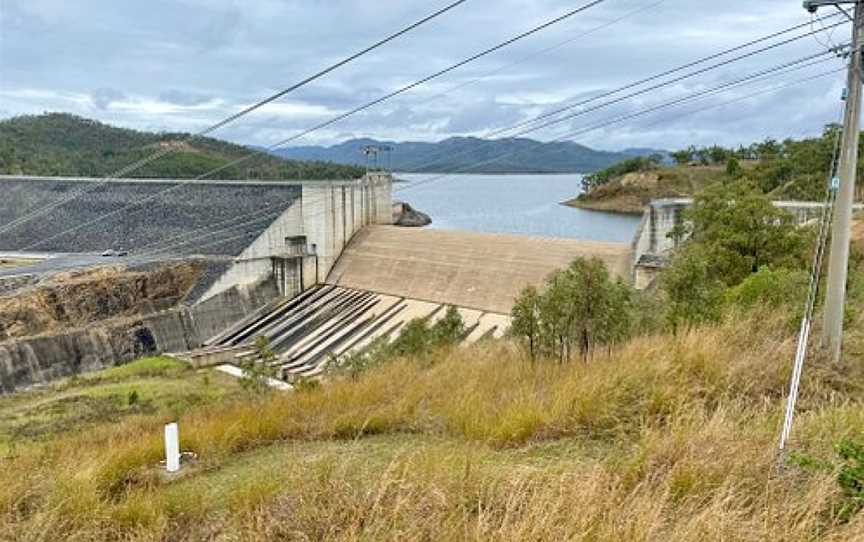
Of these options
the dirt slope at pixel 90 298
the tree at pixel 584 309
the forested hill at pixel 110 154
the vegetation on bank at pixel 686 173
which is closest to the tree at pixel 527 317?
the tree at pixel 584 309

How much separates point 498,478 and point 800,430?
148 centimetres

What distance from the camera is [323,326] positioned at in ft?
78.6

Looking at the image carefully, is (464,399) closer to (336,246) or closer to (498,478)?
(498,478)

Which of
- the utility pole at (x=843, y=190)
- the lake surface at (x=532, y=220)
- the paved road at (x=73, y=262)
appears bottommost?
the paved road at (x=73, y=262)

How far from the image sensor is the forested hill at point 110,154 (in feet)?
181

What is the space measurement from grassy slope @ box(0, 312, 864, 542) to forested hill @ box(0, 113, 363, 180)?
4983 cm

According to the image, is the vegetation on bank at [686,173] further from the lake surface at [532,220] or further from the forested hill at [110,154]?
the forested hill at [110,154]

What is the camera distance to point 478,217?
54.5m

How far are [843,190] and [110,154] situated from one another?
69406 millimetres

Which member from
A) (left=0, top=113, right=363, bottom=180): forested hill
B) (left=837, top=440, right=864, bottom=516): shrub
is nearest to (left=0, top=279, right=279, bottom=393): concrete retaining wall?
(left=837, top=440, right=864, bottom=516): shrub

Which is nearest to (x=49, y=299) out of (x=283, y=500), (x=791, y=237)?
(x=791, y=237)

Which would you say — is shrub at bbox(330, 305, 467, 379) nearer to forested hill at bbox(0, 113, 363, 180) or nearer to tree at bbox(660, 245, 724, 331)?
tree at bbox(660, 245, 724, 331)

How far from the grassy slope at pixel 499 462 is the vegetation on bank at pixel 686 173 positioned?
41.0 meters

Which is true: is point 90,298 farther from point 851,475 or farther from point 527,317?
point 851,475
